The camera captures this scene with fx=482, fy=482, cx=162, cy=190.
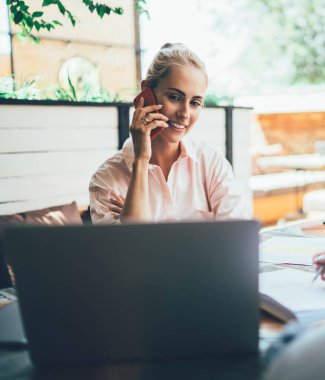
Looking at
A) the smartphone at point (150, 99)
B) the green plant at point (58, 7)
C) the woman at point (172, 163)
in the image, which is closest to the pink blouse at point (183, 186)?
the woman at point (172, 163)

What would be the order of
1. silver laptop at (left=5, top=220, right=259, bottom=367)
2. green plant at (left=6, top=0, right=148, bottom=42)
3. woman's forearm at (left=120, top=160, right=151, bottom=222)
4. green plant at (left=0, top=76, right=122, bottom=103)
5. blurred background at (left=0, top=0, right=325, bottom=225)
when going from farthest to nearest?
blurred background at (left=0, top=0, right=325, bottom=225)
green plant at (left=0, top=76, right=122, bottom=103)
green plant at (left=6, top=0, right=148, bottom=42)
woman's forearm at (left=120, top=160, right=151, bottom=222)
silver laptop at (left=5, top=220, right=259, bottom=367)

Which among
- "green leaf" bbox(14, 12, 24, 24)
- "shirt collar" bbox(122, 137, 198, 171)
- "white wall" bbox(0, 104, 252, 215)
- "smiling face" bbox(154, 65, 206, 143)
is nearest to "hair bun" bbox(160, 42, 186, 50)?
"smiling face" bbox(154, 65, 206, 143)

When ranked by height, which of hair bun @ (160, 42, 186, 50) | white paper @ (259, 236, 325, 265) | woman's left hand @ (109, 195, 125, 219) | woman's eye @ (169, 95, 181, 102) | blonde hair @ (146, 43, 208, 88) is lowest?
white paper @ (259, 236, 325, 265)

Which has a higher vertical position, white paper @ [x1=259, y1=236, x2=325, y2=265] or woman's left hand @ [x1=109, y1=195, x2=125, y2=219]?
woman's left hand @ [x1=109, y1=195, x2=125, y2=219]

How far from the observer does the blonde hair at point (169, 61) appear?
→ 1.69 m

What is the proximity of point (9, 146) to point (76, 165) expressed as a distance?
43cm

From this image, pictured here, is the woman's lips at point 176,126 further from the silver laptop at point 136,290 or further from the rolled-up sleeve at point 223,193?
the silver laptop at point 136,290

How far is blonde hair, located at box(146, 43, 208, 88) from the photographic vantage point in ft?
5.55

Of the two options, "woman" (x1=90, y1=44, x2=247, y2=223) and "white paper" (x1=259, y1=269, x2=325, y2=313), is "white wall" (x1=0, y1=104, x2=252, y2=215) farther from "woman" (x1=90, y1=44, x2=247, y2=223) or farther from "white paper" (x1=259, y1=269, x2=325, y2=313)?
"white paper" (x1=259, y1=269, x2=325, y2=313)

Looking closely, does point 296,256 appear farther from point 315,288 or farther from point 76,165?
point 76,165

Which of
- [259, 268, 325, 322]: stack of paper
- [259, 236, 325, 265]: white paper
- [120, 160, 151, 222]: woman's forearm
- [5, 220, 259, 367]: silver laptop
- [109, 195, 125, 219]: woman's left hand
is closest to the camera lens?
[5, 220, 259, 367]: silver laptop

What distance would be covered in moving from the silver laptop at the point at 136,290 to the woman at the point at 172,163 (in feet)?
2.94

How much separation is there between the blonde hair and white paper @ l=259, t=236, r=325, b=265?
2.17 ft

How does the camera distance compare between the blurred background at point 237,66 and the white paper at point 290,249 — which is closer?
the white paper at point 290,249
